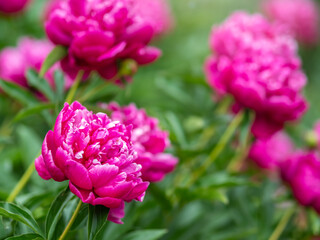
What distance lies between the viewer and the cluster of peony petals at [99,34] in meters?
0.79

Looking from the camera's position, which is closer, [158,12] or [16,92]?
[16,92]

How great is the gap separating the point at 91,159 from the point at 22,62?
739mm

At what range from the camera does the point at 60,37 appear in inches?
32.2

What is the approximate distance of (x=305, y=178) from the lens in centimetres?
104

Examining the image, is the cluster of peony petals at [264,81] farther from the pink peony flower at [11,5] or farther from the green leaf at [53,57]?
the pink peony flower at [11,5]

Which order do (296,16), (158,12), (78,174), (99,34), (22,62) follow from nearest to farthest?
(78,174) < (99,34) < (22,62) < (158,12) < (296,16)

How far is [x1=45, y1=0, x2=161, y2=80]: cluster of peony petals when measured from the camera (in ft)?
2.60

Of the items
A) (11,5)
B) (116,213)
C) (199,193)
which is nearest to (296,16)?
(11,5)

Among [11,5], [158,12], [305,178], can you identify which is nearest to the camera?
[305,178]

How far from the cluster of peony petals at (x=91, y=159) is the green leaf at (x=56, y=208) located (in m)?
0.04

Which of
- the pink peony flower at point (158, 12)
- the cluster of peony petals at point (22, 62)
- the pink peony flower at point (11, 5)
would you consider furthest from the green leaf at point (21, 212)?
the pink peony flower at point (158, 12)

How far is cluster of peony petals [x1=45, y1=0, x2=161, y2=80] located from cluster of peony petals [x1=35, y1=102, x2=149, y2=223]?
0.63ft

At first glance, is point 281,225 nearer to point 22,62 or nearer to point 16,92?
point 16,92

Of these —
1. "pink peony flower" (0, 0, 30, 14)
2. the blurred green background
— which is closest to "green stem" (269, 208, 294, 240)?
the blurred green background
